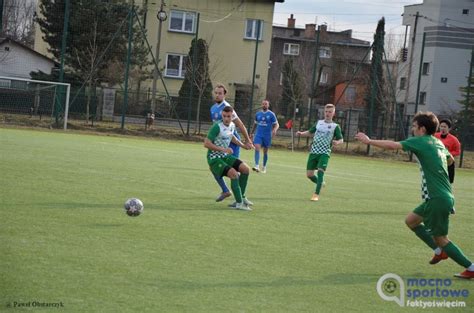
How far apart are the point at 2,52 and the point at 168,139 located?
18.9 metres

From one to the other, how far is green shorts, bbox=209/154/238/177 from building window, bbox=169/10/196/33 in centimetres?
4066

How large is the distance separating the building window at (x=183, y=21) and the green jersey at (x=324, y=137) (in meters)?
→ 37.5

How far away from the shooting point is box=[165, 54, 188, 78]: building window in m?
51.8

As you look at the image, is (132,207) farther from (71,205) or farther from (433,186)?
(433,186)

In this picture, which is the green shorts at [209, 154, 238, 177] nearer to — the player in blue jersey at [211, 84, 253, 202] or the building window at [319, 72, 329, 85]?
the player in blue jersey at [211, 84, 253, 202]

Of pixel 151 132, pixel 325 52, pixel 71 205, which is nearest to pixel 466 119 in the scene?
pixel 151 132

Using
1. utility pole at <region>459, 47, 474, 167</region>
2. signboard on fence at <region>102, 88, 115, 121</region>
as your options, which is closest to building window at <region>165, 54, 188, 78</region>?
signboard on fence at <region>102, 88, 115, 121</region>

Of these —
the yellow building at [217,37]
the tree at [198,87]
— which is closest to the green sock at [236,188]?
the tree at [198,87]

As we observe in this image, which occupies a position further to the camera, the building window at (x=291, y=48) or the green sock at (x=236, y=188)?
the building window at (x=291, y=48)

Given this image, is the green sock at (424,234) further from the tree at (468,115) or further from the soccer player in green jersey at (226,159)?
the tree at (468,115)

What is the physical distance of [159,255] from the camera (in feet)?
26.3

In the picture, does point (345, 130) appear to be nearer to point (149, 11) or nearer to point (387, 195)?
point (149, 11)

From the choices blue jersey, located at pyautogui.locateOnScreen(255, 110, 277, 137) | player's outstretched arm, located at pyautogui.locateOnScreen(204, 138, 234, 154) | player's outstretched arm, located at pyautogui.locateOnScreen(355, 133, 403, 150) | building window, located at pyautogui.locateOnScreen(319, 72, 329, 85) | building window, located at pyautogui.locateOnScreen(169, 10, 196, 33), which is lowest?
player's outstretched arm, located at pyautogui.locateOnScreen(204, 138, 234, 154)

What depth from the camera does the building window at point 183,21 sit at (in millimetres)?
52375
